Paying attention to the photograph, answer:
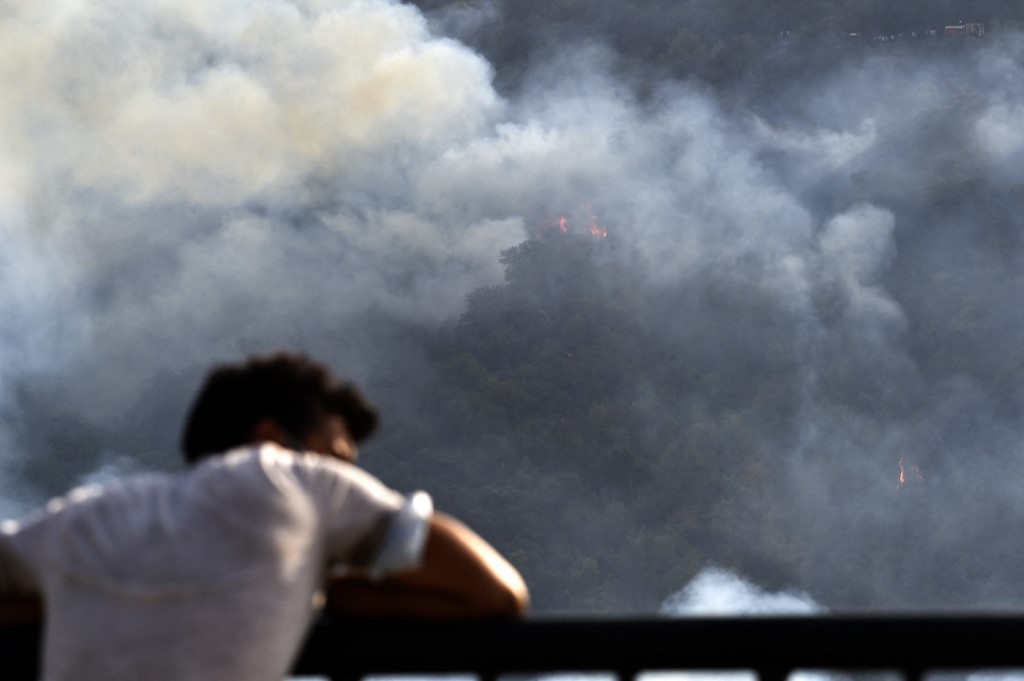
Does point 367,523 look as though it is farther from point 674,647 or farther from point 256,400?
point 674,647

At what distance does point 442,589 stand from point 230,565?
35 cm

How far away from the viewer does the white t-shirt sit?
5.95 ft

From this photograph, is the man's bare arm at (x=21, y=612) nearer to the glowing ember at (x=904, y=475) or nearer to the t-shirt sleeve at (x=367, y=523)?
the t-shirt sleeve at (x=367, y=523)

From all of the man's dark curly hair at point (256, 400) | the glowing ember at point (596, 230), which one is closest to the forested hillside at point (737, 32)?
the glowing ember at point (596, 230)

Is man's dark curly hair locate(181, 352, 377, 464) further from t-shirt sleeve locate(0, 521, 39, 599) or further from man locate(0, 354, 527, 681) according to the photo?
t-shirt sleeve locate(0, 521, 39, 599)

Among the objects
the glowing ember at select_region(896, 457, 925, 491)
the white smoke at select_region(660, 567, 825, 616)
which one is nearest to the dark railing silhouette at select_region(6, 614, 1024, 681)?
the white smoke at select_region(660, 567, 825, 616)

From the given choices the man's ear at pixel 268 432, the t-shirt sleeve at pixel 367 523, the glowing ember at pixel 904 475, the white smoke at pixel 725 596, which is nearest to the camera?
the t-shirt sleeve at pixel 367 523

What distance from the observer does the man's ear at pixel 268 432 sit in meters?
2.11

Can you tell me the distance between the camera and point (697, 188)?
14312 centimetres

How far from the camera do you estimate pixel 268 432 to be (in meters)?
2.11

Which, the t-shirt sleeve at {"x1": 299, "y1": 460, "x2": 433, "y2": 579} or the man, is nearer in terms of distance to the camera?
the man

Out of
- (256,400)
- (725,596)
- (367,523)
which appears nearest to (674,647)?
(367,523)

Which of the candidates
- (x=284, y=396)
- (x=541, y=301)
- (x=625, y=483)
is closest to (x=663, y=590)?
(x=625, y=483)

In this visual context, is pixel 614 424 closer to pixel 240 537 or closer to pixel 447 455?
pixel 447 455
